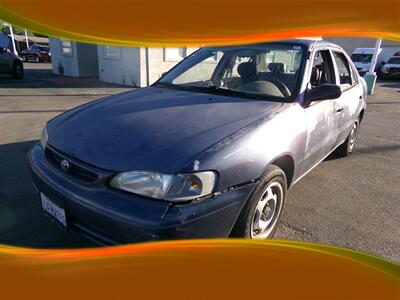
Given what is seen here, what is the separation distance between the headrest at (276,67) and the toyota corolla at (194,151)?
0.01 m

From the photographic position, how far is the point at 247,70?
3520mm

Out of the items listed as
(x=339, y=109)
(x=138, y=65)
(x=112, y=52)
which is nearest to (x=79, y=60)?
(x=112, y=52)

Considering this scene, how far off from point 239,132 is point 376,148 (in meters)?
4.41

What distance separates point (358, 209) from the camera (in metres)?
3.59

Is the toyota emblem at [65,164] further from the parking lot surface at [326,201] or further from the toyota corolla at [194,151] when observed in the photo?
the parking lot surface at [326,201]

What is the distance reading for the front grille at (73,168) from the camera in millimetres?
2229

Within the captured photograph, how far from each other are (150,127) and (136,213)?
725 millimetres

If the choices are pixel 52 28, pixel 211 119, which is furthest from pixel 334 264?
pixel 52 28

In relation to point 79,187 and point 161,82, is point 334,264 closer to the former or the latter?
point 79,187

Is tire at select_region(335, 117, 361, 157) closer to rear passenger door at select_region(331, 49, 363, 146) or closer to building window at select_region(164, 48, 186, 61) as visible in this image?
rear passenger door at select_region(331, 49, 363, 146)

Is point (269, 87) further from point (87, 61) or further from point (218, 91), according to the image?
point (87, 61)

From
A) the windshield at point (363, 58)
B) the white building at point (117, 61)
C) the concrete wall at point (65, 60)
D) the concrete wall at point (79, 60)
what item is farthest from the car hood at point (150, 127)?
the windshield at point (363, 58)

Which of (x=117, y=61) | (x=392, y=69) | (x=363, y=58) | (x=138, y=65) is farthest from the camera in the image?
(x=392, y=69)

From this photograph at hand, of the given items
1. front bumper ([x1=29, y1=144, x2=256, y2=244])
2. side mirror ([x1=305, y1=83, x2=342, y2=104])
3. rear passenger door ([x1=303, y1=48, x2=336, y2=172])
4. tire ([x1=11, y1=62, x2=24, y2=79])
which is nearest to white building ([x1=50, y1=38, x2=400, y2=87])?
tire ([x1=11, y1=62, x2=24, y2=79])
